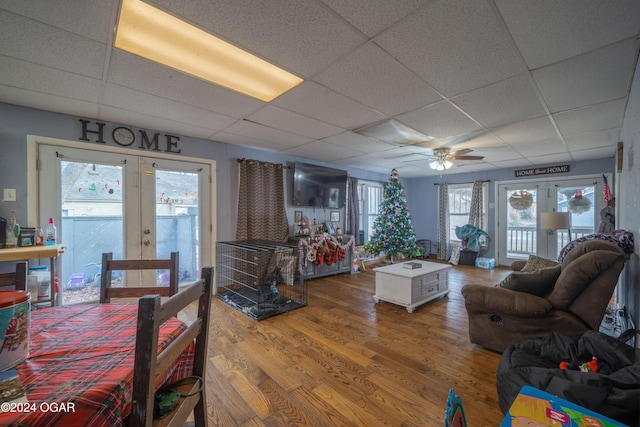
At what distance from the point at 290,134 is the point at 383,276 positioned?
2.31 m

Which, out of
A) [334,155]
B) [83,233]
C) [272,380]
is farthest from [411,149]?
[83,233]

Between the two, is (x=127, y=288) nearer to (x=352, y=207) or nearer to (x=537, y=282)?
(x=537, y=282)

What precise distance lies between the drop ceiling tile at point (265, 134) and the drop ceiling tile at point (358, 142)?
16.8 inches

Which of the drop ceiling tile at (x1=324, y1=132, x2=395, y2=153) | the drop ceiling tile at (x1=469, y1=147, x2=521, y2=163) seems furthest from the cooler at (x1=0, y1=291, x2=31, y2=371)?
the drop ceiling tile at (x1=469, y1=147, x2=521, y2=163)

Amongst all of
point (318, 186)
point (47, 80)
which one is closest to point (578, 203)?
point (318, 186)

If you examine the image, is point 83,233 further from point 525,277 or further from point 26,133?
point 525,277

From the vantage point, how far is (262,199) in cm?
440

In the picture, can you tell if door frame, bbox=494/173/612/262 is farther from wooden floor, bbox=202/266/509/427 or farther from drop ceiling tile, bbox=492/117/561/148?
wooden floor, bbox=202/266/509/427

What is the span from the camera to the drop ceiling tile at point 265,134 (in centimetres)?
324

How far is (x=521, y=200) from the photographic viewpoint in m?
5.78

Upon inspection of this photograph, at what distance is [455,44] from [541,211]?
220 inches

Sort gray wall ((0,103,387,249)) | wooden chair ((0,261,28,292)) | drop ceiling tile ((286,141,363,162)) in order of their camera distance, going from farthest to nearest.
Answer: drop ceiling tile ((286,141,363,162)) < gray wall ((0,103,387,249)) < wooden chair ((0,261,28,292))

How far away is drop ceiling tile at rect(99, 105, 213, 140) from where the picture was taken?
2756 millimetres

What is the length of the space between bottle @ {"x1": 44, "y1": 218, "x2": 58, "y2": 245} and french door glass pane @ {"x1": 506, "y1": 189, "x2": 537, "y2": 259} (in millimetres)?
7815
